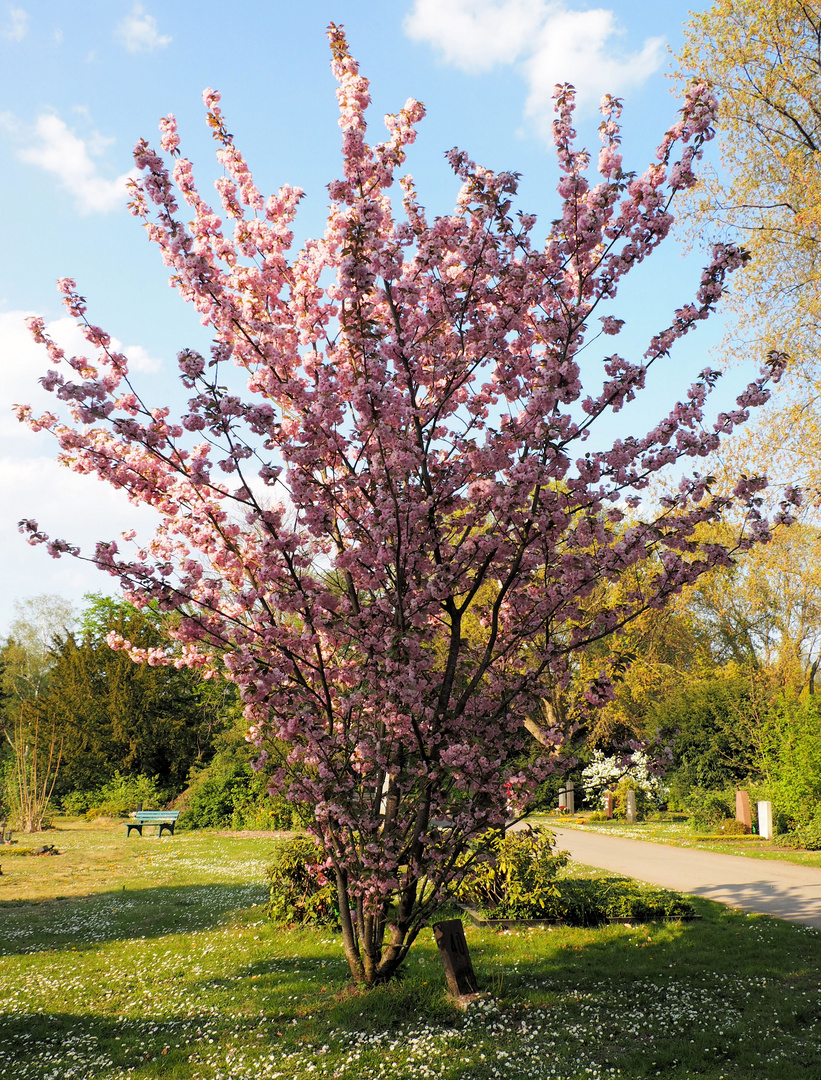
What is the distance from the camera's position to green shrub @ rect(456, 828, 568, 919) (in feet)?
27.8

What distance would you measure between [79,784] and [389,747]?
27173mm

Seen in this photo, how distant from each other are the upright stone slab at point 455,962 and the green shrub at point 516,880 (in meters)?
2.32

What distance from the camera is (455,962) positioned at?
602 cm

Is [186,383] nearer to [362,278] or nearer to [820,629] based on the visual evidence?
Result: [362,278]

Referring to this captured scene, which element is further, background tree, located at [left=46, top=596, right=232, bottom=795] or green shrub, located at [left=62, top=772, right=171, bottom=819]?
background tree, located at [left=46, top=596, right=232, bottom=795]

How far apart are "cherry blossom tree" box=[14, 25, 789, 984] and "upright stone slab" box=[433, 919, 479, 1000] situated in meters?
0.48

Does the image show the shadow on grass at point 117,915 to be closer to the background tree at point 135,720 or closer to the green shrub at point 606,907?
the green shrub at point 606,907

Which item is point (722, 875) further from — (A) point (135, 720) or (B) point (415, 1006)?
(A) point (135, 720)

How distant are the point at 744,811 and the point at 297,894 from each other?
11922 millimetres

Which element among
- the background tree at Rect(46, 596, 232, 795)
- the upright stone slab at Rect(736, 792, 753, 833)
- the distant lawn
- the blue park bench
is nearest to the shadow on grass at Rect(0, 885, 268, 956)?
the distant lawn

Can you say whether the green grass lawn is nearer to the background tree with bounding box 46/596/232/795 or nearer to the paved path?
the paved path

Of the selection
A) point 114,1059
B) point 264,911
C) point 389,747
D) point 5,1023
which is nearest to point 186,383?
point 389,747

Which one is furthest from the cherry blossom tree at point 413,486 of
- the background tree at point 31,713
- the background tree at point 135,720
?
the background tree at point 135,720

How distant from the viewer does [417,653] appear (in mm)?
5020
